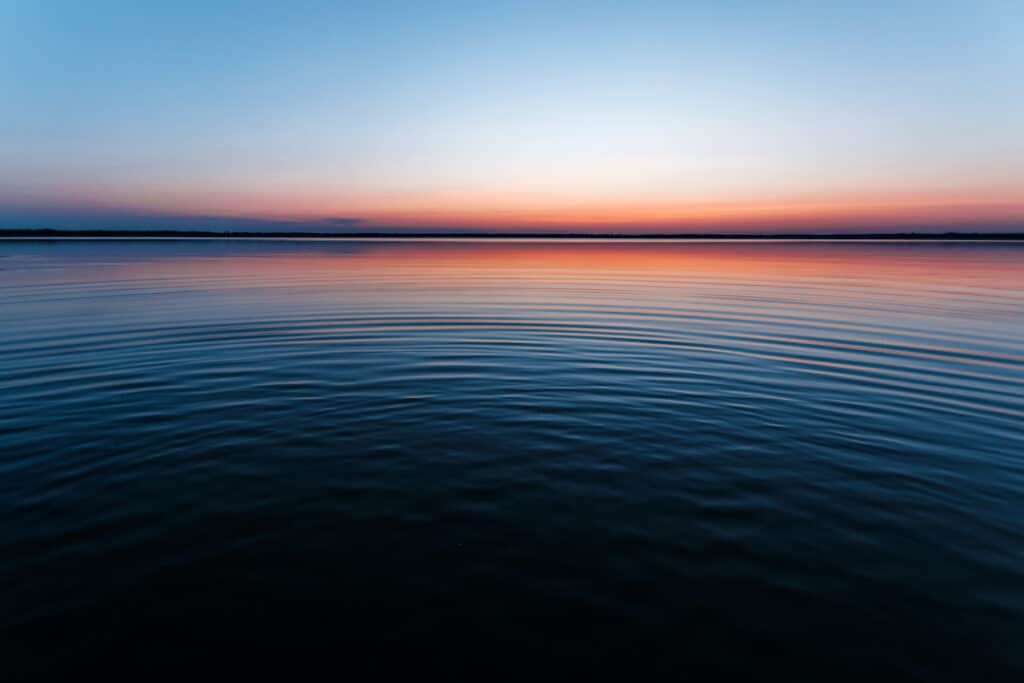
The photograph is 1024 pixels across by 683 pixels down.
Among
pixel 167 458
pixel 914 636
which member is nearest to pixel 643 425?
pixel 914 636

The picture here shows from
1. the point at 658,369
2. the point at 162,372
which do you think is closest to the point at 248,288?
the point at 162,372

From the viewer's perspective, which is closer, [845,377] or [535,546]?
[535,546]

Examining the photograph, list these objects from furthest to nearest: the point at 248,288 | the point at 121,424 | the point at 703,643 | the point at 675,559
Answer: the point at 248,288 < the point at 121,424 < the point at 675,559 < the point at 703,643

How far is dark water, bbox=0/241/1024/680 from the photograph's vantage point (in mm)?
4805

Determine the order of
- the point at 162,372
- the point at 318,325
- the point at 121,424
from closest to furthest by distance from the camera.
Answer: the point at 121,424 < the point at 162,372 < the point at 318,325

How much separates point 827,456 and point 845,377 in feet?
20.1

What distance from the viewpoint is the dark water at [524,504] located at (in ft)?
15.8

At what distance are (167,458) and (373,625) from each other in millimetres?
5436

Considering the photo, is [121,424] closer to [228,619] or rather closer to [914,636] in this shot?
[228,619]

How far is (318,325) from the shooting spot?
69.6 feet

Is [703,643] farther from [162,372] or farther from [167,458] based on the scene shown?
[162,372]

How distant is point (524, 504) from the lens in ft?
23.0

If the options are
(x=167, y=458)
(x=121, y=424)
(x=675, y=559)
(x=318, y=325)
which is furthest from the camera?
(x=318, y=325)

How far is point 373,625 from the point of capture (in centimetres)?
482
